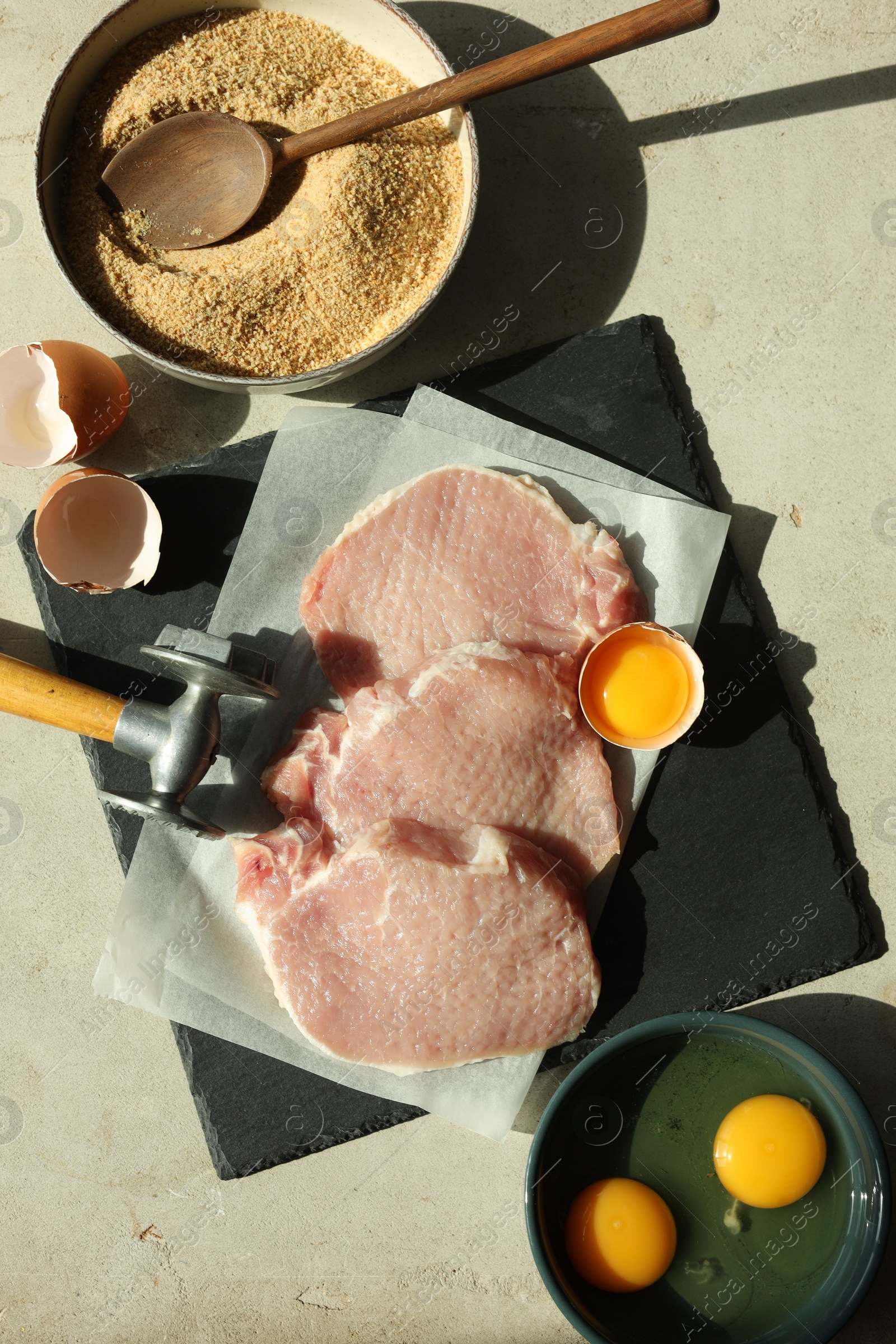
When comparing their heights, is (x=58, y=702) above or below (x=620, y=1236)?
above

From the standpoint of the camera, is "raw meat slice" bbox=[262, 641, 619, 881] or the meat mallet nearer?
the meat mallet

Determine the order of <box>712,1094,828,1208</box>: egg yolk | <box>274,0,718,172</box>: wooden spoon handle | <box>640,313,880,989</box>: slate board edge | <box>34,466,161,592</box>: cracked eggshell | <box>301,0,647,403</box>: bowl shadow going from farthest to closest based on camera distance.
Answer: <box>301,0,647,403</box>: bowl shadow, <box>640,313,880,989</box>: slate board edge, <box>34,466,161,592</box>: cracked eggshell, <box>712,1094,828,1208</box>: egg yolk, <box>274,0,718,172</box>: wooden spoon handle

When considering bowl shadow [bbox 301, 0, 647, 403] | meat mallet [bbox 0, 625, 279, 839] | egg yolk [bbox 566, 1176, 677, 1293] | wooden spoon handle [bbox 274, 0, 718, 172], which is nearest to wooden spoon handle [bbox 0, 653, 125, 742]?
meat mallet [bbox 0, 625, 279, 839]

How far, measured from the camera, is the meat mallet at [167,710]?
1634 mm

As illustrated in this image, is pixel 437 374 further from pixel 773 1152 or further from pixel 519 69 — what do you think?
pixel 773 1152

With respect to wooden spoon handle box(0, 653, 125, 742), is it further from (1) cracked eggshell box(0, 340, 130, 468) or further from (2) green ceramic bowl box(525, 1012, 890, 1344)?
(2) green ceramic bowl box(525, 1012, 890, 1344)

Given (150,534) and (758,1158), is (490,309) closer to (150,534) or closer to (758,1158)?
(150,534)

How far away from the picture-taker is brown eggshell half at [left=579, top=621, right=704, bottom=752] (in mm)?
1721

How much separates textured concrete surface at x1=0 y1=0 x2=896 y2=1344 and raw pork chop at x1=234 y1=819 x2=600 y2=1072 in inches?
11.8

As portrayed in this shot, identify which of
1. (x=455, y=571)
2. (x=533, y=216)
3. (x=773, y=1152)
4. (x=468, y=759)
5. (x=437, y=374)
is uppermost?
(x=533, y=216)

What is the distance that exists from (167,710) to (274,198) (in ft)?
3.50

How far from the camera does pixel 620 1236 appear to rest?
5.54 feet

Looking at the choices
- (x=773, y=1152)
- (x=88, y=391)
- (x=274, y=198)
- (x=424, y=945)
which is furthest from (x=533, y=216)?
(x=773, y=1152)

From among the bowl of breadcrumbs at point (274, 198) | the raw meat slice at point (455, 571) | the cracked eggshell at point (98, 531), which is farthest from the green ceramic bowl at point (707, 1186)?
the bowl of breadcrumbs at point (274, 198)
